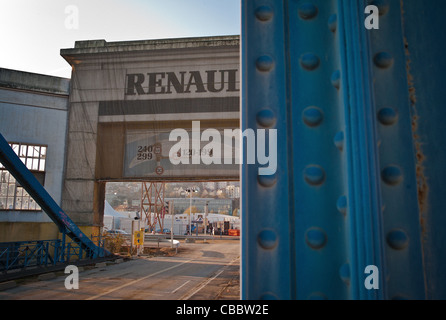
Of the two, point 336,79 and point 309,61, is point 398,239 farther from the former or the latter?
point 309,61

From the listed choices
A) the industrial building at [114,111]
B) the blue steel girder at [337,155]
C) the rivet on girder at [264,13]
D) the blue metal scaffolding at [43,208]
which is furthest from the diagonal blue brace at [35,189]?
the blue steel girder at [337,155]

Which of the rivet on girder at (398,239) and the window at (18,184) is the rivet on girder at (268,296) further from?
the window at (18,184)

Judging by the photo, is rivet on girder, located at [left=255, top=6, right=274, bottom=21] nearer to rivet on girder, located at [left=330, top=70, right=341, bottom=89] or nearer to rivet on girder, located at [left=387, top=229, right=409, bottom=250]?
rivet on girder, located at [left=330, top=70, right=341, bottom=89]

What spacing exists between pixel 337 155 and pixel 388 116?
0.74ft

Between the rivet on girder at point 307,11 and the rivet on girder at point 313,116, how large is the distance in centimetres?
40

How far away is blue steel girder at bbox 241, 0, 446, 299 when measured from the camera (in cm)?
106

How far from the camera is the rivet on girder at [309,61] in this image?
1.23 meters

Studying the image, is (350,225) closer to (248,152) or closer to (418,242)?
(418,242)

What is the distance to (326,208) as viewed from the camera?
1.13 meters

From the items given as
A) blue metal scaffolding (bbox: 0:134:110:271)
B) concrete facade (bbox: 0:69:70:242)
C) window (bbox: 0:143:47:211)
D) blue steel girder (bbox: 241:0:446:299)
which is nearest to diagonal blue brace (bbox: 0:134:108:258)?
blue metal scaffolding (bbox: 0:134:110:271)

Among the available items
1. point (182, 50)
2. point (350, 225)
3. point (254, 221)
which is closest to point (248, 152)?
point (254, 221)

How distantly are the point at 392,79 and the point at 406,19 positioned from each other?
0.86ft

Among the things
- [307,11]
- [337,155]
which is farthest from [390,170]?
[307,11]

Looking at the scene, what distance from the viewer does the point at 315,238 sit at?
1.10 meters
